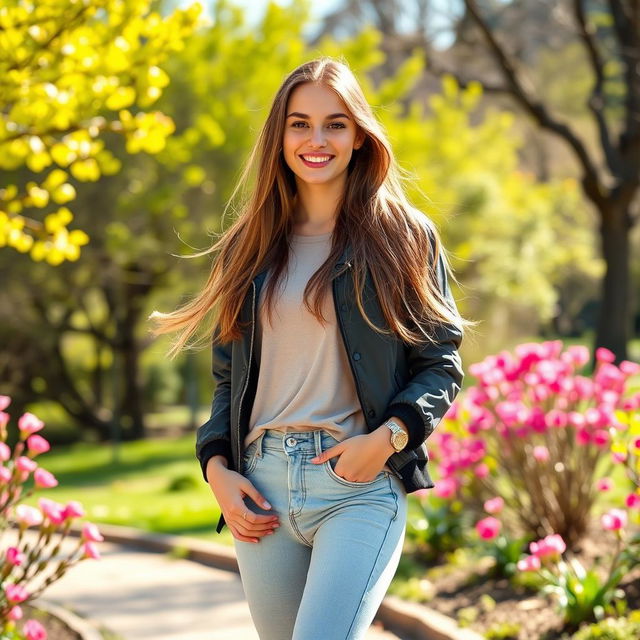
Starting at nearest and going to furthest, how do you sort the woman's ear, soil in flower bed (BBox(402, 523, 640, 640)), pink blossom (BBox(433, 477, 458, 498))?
the woman's ear → soil in flower bed (BBox(402, 523, 640, 640)) → pink blossom (BBox(433, 477, 458, 498))

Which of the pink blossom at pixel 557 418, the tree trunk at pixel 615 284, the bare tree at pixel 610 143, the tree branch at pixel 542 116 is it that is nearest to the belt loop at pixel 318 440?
the pink blossom at pixel 557 418

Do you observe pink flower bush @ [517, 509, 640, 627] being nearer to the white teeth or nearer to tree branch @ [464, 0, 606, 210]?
the white teeth

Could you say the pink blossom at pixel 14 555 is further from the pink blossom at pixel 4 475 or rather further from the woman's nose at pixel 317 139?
the woman's nose at pixel 317 139

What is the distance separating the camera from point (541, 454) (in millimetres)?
5336

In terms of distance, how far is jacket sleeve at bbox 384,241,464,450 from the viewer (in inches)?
102

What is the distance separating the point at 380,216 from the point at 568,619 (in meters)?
2.37

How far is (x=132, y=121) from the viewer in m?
4.69

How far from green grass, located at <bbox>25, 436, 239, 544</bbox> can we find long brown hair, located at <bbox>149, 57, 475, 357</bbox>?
15.2 feet

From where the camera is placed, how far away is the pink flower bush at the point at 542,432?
5.40m

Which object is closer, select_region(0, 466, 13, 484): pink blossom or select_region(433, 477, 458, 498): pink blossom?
select_region(0, 466, 13, 484): pink blossom

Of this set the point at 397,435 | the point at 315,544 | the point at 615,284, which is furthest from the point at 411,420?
the point at 615,284

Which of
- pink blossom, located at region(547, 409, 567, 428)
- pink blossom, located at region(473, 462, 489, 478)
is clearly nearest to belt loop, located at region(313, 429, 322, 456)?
pink blossom, located at region(547, 409, 567, 428)

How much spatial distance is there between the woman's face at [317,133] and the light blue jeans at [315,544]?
0.74 metres

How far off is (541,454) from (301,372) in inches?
115
